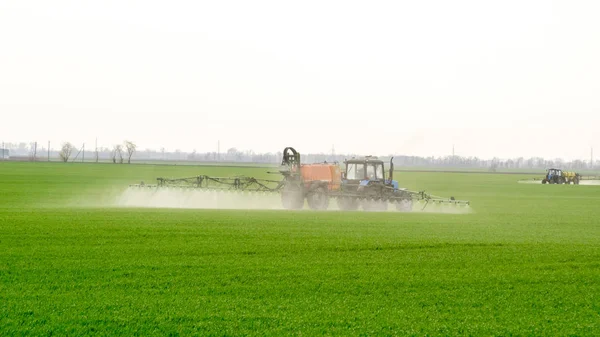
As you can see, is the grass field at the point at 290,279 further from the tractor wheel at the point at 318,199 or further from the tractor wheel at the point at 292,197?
the tractor wheel at the point at 292,197

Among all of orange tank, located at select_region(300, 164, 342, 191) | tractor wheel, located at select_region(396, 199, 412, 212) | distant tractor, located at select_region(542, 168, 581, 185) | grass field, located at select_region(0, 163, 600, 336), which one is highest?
orange tank, located at select_region(300, 164, 342, 191)

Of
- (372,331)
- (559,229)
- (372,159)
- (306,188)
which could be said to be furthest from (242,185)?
(372,331)

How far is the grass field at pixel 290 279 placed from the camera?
10531 mm

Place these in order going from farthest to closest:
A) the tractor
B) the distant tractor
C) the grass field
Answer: the distant tractor < the tractor < the grass field

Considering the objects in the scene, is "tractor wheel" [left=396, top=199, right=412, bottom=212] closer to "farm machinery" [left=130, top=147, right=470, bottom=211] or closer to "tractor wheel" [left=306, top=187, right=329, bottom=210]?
"farm machinery" [left=130, top=147, right=470, bottom=211]

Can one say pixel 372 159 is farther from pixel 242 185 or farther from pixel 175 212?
pixel 175 212

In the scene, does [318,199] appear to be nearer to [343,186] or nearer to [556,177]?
[343,186]

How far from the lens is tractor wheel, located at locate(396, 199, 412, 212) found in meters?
31.2

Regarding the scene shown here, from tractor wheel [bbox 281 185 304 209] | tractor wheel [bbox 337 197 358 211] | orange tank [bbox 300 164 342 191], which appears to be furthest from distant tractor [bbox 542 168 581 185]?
tractor wheel [bbox 281 185 304 209]

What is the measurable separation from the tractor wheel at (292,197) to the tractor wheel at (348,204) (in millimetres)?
1717

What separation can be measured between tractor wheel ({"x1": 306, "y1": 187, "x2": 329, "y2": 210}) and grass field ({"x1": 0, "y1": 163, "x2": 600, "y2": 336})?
275 inches

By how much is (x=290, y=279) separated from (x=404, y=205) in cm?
1844

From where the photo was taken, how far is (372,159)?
3155cm

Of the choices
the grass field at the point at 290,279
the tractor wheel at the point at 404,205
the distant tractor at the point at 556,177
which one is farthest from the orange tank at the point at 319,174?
the distant tractor at the point at 556,177
